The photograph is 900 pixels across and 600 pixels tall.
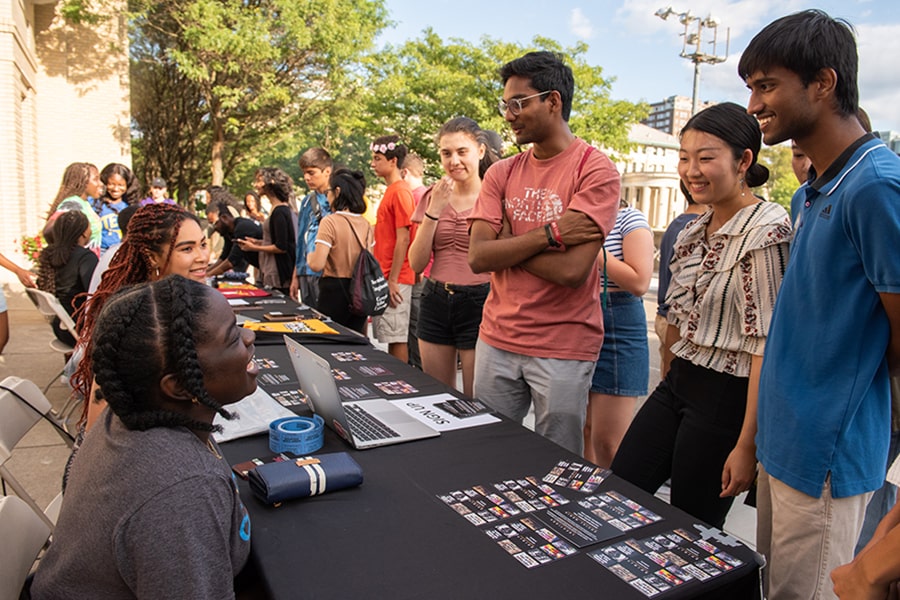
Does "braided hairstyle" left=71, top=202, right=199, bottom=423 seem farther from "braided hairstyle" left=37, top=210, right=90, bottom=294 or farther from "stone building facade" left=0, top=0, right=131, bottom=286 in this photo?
"stone building facade" left=0, top=0, right=131, bottom=286

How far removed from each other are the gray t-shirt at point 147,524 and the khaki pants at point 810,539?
4.12 feet

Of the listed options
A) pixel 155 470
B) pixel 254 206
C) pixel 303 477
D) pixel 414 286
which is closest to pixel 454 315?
pixel 414 286

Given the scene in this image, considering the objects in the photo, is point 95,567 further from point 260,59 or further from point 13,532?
point 260,59

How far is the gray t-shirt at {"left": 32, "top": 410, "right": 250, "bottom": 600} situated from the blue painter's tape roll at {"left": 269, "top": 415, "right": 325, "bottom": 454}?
0.51 meters

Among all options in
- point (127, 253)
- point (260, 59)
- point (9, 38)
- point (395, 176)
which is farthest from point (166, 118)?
point (127, 253)

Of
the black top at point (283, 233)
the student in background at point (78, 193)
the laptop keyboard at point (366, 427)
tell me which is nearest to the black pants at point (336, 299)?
the black top at point (283, 233)

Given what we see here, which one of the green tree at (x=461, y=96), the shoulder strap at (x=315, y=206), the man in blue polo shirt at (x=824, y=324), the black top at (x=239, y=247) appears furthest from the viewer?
the green tree at (x=461, y=96)

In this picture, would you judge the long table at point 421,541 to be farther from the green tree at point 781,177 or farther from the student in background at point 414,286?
the green tree at point 781,177

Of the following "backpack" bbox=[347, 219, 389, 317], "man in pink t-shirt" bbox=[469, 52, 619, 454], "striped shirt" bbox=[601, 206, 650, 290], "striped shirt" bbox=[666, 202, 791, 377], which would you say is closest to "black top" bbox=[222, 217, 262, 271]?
"backpack" bbox=[347, 219, 389, 317]

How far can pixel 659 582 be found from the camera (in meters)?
1.17

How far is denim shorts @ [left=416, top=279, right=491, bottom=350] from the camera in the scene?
321cm

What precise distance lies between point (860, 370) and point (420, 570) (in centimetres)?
105

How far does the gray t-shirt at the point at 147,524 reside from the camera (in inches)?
40.8

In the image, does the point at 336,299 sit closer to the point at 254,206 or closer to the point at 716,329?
the point at 716,329
